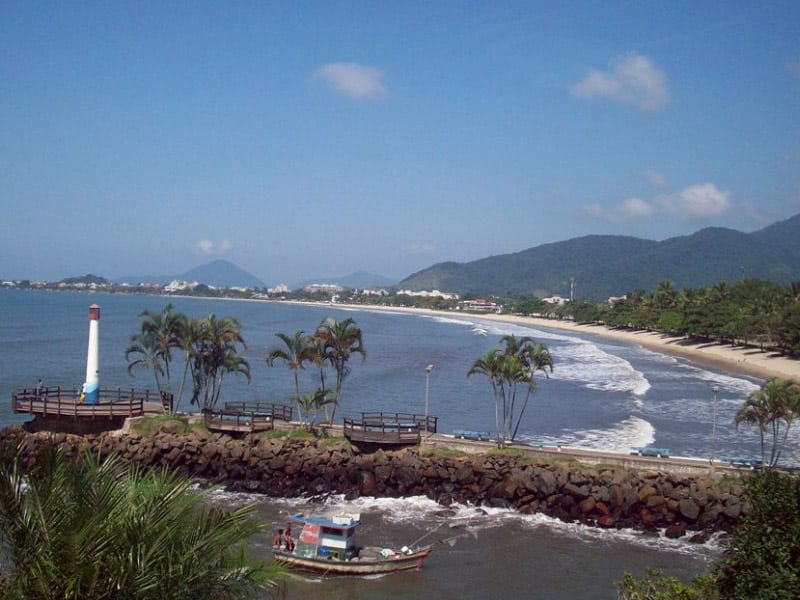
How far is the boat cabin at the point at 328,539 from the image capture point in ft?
68.7

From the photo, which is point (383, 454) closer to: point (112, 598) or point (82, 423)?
point (82, 423)

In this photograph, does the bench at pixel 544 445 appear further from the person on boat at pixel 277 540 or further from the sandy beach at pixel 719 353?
the sandy beach at pixel 719 353

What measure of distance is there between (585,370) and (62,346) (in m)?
57.6

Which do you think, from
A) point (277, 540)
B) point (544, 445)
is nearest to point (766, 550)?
point (277, 540)

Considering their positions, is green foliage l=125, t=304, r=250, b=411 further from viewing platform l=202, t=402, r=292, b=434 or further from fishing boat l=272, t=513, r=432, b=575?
fishing boat l=272, t=513, r=432, b=575

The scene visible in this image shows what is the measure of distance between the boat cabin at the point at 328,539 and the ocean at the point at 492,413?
80cm

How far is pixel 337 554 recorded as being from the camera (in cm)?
2095

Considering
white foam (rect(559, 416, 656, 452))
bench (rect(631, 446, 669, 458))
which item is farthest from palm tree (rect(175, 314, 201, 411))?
bench (rect(631, 446, 669, 458))

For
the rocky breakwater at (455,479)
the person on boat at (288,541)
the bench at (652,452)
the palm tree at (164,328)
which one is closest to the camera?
the person on boat at (288,541)

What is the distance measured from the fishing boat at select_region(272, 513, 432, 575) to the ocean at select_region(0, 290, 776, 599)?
462 millimetres

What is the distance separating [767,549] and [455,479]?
2051 centimetres

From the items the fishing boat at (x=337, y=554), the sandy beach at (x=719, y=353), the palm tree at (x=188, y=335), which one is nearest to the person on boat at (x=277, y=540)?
the fishing boat at (x=337, y=554)

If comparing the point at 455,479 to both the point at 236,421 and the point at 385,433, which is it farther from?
the point at 236,421

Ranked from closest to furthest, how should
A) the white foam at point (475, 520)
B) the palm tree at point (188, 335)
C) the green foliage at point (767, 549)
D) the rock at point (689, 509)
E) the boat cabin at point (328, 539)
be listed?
the green foliage at point (767, 549)
the boat cabin at point (328, 539)
the white foam at point (475, 520)
the rock at point (689, 509)
the palm tree at point (188, 335)
